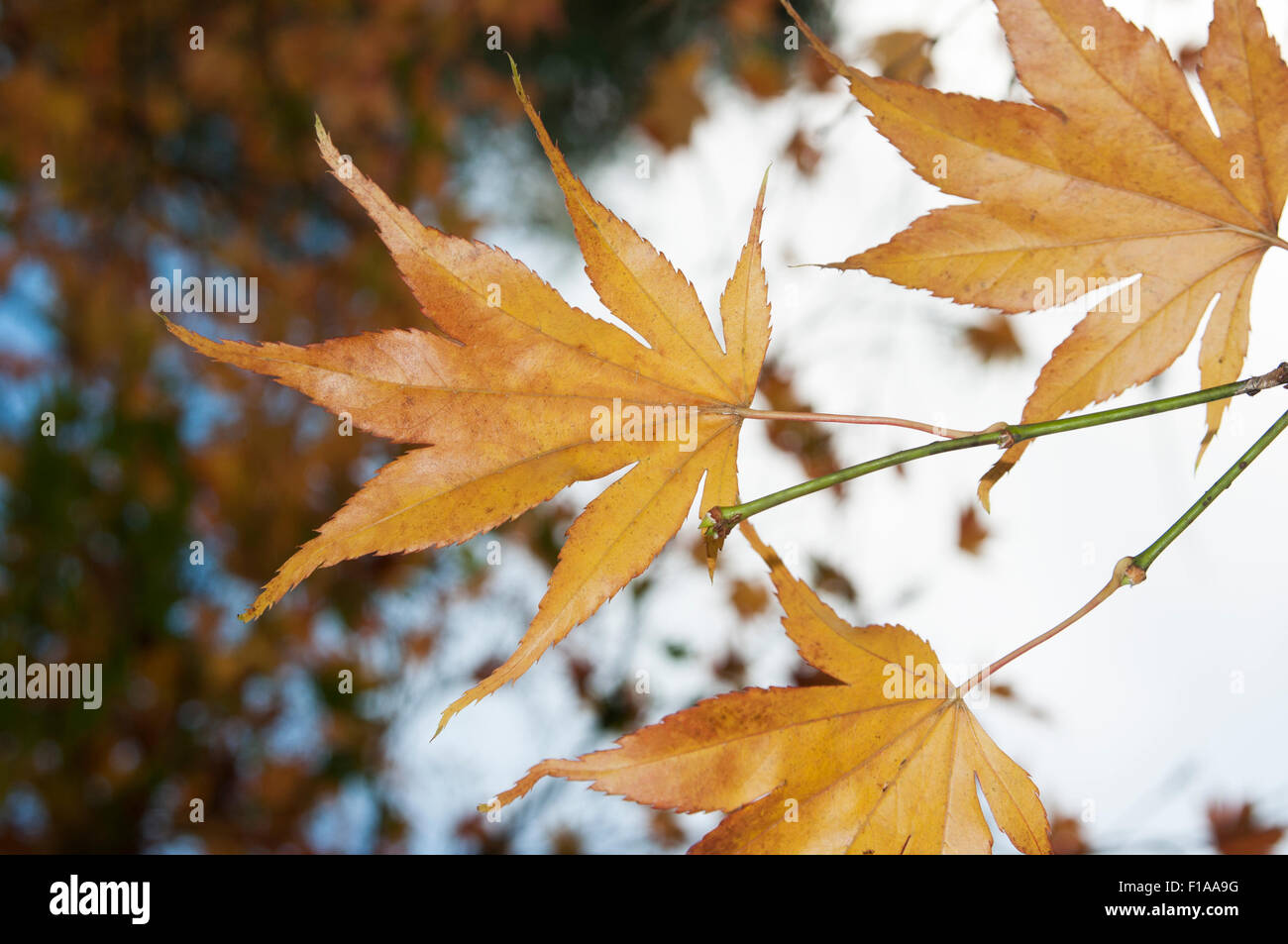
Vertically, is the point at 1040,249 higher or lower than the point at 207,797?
higher

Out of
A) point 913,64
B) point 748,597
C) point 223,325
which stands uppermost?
point 223,325

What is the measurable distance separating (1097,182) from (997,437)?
7.3 inches

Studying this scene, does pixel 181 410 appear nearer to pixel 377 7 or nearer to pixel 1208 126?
pixel 377 7

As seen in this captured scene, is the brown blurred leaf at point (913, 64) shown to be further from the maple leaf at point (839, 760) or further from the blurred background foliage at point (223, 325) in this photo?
the blurred background foliage at point (223, 325)

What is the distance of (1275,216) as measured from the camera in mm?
508

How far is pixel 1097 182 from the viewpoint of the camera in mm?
500

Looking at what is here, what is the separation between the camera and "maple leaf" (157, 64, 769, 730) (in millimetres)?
425

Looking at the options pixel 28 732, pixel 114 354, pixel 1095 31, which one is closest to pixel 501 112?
pixel 114 354

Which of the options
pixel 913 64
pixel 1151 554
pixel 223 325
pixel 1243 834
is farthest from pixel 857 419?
pixel 223 325

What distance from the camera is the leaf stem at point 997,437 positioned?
16.7 inches

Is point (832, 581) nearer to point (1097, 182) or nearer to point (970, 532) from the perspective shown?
point (970, 532)

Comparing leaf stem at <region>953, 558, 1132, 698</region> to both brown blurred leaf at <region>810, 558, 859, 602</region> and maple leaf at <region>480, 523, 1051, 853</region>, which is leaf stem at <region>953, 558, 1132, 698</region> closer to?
maple leaf at <region>480, 523, 1051, 853</region>

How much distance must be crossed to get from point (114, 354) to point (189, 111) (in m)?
0.84

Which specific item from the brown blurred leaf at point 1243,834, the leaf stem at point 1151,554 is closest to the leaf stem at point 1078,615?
the leaf stem at point 1151,554
